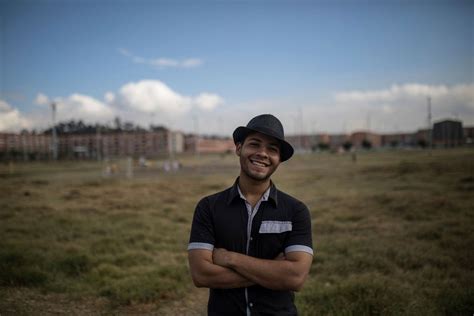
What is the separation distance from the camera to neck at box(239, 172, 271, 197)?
2465 mm

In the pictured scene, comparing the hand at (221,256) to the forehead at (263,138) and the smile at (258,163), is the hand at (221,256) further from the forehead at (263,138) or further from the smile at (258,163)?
the forehead at (263,138)

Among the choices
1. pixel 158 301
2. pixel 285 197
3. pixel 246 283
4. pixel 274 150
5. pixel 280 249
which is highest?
pixel 274 150

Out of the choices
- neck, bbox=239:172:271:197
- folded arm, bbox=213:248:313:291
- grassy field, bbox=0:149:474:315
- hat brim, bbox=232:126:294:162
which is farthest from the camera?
grassy field, bbox=0:149:474:315

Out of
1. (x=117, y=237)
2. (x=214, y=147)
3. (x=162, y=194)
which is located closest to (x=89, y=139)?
(x=214, y=147)

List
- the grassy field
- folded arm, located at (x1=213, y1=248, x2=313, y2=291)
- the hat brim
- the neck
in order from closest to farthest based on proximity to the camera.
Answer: folded arm, located at (x1=213, y1=248, x2=313, y2=291) < the hat brim < the neck < the grassy field

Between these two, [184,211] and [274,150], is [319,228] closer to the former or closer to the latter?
[184,211]

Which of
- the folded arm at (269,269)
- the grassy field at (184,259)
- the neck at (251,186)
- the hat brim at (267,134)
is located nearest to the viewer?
the folded arm at (269,269)

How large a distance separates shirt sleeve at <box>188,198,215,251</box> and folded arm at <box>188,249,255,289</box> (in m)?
0.04

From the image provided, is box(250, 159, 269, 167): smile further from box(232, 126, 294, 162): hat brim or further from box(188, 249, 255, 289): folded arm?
box(188, 249, 255, 289): folded arm

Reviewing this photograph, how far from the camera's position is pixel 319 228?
9508mm

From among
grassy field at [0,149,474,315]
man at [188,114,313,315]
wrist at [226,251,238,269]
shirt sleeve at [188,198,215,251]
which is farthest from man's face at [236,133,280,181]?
grassy field at [0,149,474,315]

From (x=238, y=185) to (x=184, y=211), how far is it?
33.7 feet

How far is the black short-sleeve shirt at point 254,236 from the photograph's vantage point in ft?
7.70

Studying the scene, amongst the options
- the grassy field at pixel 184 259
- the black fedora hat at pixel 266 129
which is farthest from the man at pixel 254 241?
the grassy field at pixel 184 259
